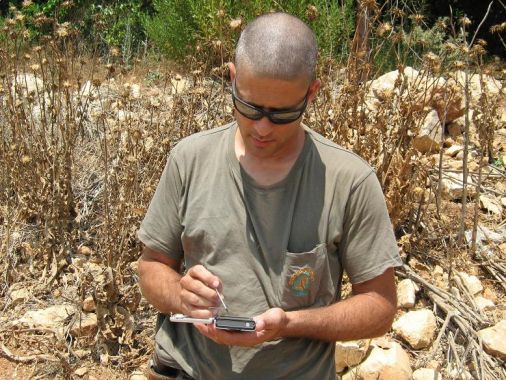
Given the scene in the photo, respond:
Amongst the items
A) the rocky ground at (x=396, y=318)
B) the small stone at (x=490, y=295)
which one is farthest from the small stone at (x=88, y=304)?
the small stone at (x=490, y=295)

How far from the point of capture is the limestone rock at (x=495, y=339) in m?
3.77

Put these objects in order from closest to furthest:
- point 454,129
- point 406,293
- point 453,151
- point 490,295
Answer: point 406,293 → point 490,295 → point 453,151 → point 454,129

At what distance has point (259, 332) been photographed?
1.89m

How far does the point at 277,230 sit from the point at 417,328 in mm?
2115

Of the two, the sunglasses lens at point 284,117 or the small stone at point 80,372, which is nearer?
the sunglasses lens at point 284,117

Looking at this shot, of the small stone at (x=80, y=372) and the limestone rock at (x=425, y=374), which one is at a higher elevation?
the limestone rock at (x=425, y=374)

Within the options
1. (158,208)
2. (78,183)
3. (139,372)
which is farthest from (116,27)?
(158,208)

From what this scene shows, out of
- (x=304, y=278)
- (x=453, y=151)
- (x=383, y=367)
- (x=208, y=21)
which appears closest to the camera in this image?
(x=304, y=278)

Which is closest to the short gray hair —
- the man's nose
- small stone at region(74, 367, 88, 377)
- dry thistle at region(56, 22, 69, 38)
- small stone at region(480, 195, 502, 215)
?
the man's nose

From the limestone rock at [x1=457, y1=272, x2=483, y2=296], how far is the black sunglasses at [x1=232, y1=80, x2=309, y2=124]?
2642mm

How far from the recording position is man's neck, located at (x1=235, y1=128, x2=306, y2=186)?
2057 mm

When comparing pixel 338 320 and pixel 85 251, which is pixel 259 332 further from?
pixel 85 251

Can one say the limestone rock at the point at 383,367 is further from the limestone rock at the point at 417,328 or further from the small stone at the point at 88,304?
the small stone at the point at 88,304

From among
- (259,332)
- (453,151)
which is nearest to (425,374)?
(259,332)
